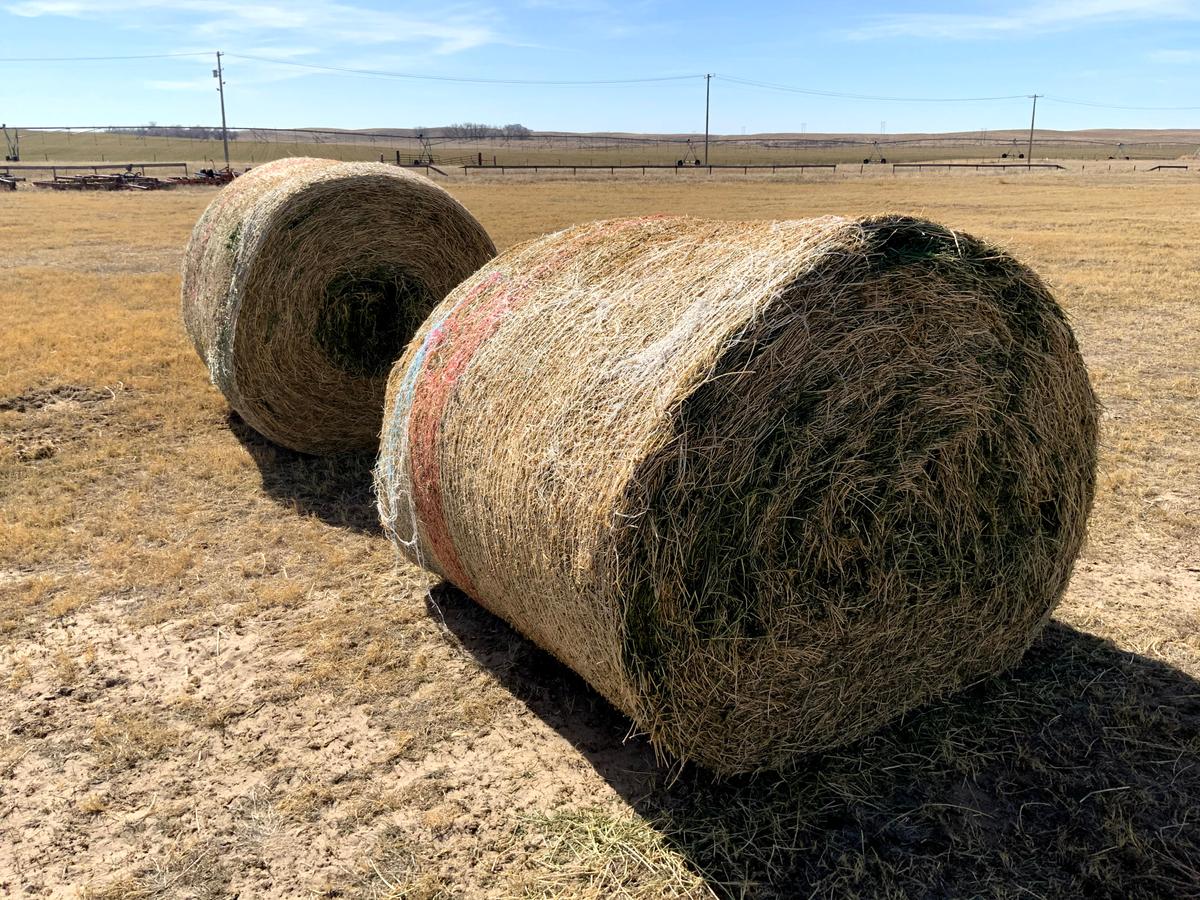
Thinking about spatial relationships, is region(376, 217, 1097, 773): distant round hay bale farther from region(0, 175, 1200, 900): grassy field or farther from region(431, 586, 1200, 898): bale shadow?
region(0, 175, 1200, 900): grassy field

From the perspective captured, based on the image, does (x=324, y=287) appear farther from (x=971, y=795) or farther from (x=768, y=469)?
(x=971, y=795)

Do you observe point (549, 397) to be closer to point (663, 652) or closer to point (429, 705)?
point (663, 652)

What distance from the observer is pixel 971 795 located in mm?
3377

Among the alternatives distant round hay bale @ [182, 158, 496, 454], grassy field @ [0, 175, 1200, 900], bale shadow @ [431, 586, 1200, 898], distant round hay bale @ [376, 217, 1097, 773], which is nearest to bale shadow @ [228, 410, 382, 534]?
grassy field @ [0, 175, 1200, 900]

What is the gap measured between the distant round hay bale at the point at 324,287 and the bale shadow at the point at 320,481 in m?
0.17

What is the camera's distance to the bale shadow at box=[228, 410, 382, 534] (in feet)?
20.0

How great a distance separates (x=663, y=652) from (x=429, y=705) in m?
1.41

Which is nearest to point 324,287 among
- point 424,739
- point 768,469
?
point 424,739

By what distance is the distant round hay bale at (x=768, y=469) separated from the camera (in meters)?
3.05

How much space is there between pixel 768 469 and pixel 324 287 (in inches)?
183

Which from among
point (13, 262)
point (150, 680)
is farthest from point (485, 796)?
point (13, 262)

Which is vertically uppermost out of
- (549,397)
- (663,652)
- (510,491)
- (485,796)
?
(549,397)

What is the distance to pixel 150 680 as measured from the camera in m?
4.19

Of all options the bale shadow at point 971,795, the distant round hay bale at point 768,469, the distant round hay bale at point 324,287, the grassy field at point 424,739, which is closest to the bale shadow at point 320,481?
the grassy field at point 424,739
